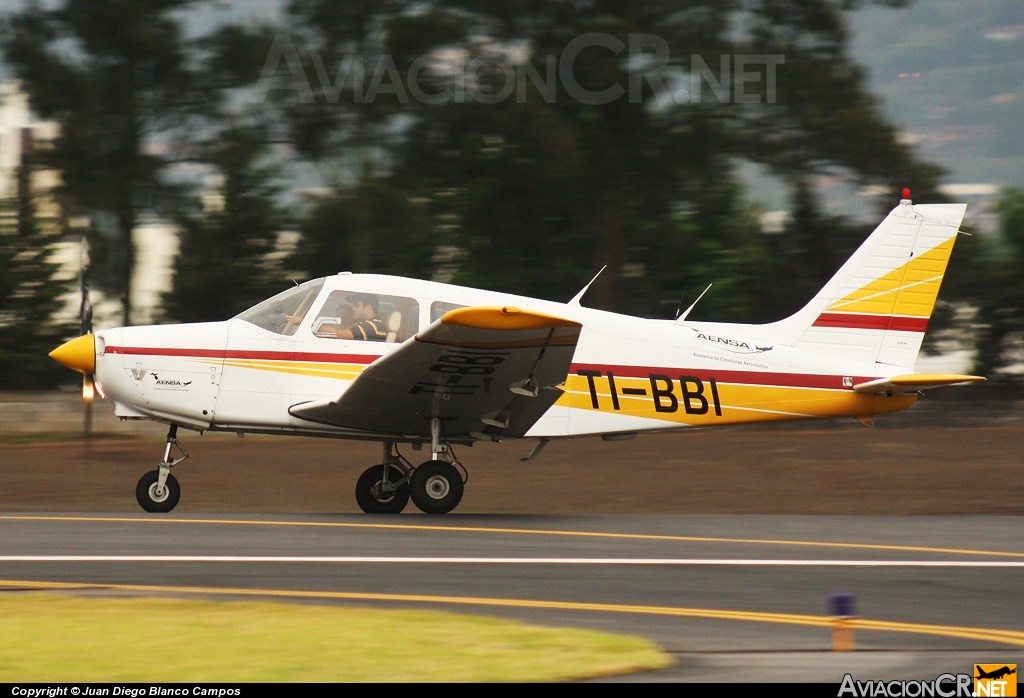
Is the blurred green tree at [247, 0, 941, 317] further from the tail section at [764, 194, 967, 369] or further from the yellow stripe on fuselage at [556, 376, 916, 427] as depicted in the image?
the yellow stripe on fuselage at [556, 376, 916, 427]

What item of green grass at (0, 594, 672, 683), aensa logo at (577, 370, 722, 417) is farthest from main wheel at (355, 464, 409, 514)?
green grass at (0, 594, 672, 683)

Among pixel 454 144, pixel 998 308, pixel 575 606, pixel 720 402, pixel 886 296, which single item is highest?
pixel 454 144

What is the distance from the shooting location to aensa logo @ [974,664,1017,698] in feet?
18.1

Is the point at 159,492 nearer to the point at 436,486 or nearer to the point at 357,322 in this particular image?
the point at 357,322

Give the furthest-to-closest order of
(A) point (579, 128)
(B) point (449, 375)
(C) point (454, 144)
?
(C) point (454, 144) < (A) point (579, 128) < (B) point (449, 375)

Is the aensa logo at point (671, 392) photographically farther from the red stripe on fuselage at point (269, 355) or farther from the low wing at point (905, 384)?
the red stripe on fuselage at point (269, 355)

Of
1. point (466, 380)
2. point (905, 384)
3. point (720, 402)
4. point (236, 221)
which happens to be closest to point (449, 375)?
point (466, 380)

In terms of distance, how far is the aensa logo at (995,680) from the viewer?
18.1 feet

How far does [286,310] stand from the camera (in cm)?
1270

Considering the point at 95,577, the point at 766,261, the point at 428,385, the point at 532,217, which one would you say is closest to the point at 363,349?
the point at 428,385

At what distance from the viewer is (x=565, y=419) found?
12.9 m

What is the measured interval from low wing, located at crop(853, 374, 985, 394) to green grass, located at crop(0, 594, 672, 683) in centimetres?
687

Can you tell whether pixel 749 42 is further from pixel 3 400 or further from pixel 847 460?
pixel 3 400

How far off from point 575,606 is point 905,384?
252 inches
